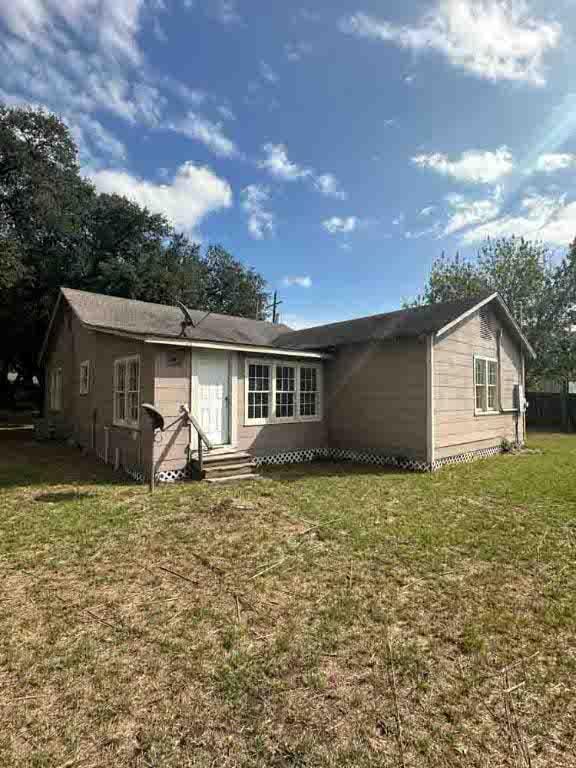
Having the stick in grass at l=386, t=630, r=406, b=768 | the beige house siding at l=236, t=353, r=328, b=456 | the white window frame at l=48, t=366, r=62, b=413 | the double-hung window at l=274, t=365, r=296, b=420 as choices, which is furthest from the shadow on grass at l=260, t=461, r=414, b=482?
the white window frame at l=48, t=366, r=62, b=413

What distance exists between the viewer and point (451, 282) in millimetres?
23312

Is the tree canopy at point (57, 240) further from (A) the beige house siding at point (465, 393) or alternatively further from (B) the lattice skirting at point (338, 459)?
(A) the beige house siding at point (465, 393)

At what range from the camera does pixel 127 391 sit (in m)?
8.97

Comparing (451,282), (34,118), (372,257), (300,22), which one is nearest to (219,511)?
(300,22)

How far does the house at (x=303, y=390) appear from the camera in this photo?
8.20m

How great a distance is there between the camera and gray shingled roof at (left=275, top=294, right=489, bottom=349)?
376 inches

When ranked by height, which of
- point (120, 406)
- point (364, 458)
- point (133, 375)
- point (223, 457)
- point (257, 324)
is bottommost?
point (364, 458)

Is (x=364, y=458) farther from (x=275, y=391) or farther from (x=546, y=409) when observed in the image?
(x=546, y=409)

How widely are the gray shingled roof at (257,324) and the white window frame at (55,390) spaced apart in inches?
138

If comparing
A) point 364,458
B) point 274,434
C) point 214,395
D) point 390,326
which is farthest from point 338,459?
point 214,395

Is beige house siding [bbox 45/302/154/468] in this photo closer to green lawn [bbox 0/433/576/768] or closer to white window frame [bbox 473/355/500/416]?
green lawn [bbox 0/433/576/768]

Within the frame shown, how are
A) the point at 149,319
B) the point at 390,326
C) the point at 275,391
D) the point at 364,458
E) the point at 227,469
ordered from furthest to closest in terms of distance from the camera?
the point at 149,319
the point at 390,326
the point at 364,458
the point at 275,391
the point at 227,469

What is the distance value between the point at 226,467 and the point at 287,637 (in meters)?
5.58

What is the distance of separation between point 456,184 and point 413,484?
9.62 metres
